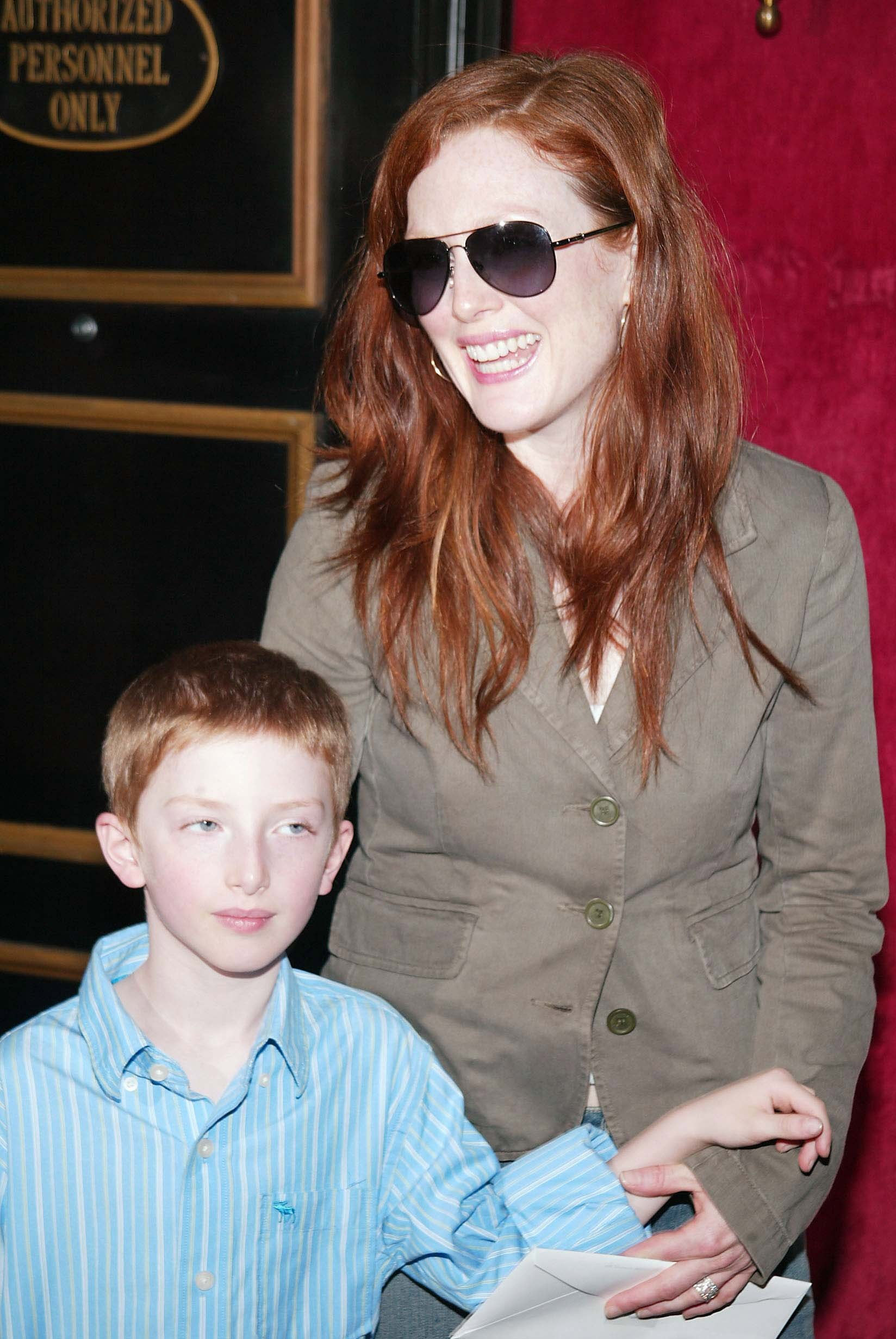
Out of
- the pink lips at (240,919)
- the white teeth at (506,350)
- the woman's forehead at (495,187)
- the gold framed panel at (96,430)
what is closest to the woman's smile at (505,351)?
the white teeth at (506,350)

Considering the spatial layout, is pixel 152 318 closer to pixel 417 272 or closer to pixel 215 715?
pixel 417 272

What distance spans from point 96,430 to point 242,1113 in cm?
158

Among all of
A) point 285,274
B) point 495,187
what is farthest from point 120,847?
point 285,274

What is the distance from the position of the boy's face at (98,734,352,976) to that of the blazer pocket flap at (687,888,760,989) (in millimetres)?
432

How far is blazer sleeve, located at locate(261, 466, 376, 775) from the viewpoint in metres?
1.62

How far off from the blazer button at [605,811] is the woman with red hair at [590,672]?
0.01m

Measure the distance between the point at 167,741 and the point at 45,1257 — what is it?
0.47 m

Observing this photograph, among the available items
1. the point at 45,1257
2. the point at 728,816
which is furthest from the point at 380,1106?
the point at 728,816

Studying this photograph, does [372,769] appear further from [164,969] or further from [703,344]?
[703,344]

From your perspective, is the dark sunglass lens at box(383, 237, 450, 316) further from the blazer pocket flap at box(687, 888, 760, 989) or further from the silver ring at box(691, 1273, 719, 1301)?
the silver ring at box(691, 1273, 719, 1301)

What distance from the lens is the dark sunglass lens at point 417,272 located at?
153cm

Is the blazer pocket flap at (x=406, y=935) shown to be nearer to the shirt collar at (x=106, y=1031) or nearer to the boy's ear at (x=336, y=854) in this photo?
the boy's ear at (x=336, y=854)

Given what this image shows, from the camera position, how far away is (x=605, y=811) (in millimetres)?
1547

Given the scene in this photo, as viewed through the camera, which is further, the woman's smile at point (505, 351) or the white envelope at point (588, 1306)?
the woman's smile at point (505, 351)
